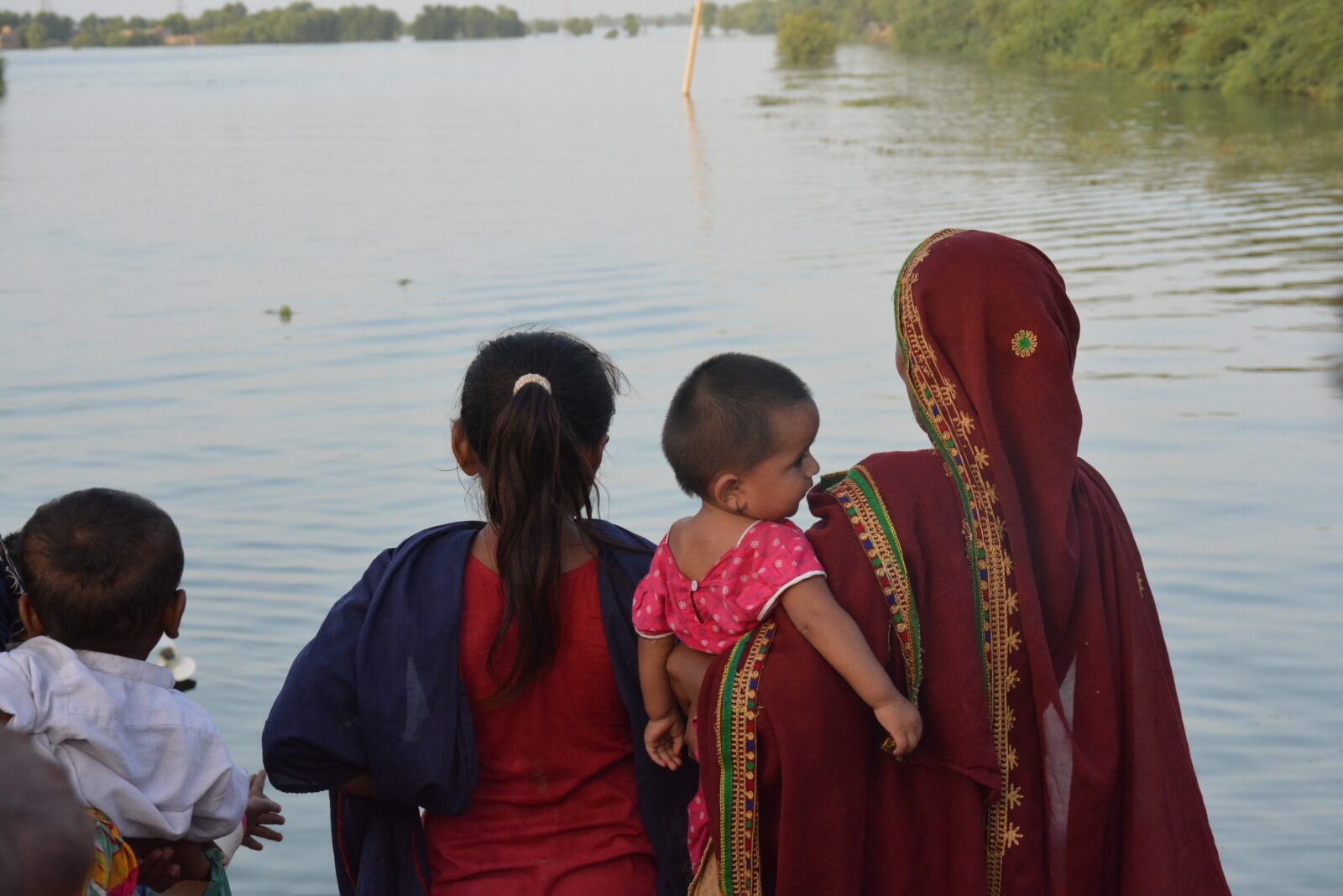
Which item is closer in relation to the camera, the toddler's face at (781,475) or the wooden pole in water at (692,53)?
the toddler's face at (781,475)

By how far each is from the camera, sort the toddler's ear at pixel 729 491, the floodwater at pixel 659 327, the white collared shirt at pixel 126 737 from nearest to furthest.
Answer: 1. the white collared shirt at pixel 126 737
2. the toddler's ear at pixel 729 491
3. the floodwater at pixel 659 327

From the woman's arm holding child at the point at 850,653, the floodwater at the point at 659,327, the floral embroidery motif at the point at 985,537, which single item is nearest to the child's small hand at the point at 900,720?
the woman's arm holding child at the point at 850,653

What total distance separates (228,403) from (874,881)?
6804 millimetres

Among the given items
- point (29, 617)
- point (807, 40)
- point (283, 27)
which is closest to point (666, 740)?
point (29, 617)

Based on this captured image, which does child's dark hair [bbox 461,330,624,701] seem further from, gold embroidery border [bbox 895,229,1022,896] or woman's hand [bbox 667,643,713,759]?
gold embroidery border [bbox 895,229,1022,896]

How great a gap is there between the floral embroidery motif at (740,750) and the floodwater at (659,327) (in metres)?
1.64

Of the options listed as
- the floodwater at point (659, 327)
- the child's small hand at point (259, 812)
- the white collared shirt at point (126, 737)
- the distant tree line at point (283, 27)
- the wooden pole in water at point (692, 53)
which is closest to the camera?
the white collared shirt at point (126, 737)

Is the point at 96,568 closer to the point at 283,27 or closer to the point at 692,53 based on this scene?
the point at 692,53

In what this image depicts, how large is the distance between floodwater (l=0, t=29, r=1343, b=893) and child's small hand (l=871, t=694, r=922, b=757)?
154 cm

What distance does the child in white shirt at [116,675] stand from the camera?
176cm

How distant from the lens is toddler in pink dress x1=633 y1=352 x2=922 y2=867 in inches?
75.2

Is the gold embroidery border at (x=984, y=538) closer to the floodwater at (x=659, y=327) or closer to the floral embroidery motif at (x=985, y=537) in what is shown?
the floral embroidery motif at (x=985, y=537)

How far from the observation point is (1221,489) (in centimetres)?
635

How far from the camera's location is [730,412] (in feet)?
6.42
